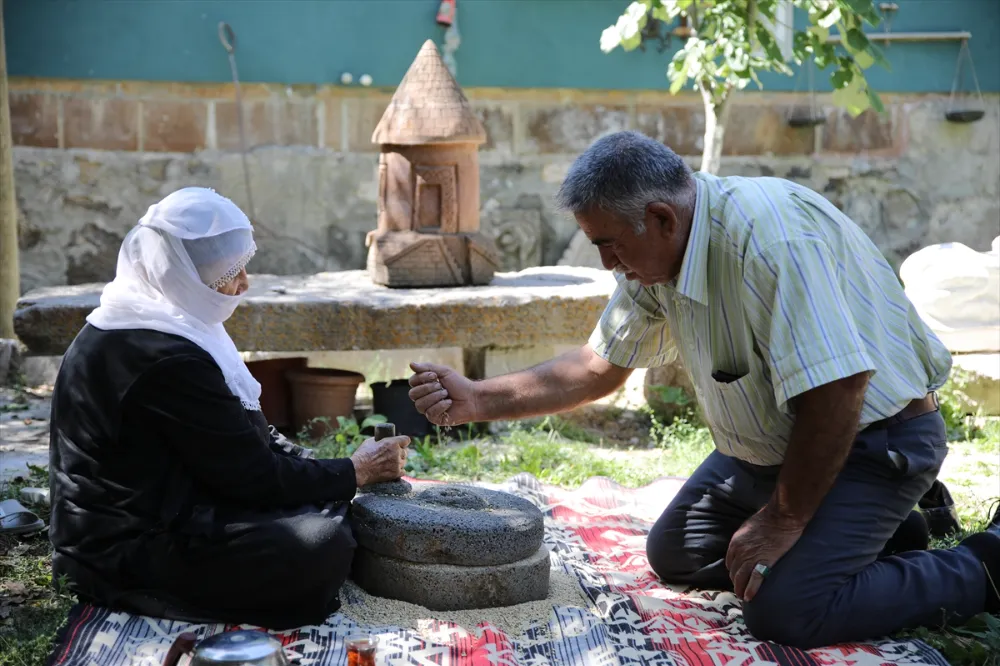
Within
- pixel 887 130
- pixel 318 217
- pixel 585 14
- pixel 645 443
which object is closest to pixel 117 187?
pixel 318 217

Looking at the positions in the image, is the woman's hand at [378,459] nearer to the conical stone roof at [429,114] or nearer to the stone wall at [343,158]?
the conical stone roof at [429,114]

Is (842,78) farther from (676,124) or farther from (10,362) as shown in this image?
(10,362)

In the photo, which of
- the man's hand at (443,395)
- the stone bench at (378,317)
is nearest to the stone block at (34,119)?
the stone bench at (378,317)

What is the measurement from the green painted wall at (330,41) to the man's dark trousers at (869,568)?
18.9 ft

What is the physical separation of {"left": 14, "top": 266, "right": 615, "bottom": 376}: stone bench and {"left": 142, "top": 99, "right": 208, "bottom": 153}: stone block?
2.22 meters

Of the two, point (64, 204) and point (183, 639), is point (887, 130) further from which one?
point (183, 639)

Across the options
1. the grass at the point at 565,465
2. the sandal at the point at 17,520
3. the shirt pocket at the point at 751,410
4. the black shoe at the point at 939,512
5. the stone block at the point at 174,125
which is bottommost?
the grass at the point at 565,465

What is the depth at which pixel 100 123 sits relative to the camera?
812 cm

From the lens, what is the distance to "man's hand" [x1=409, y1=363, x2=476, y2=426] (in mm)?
3777

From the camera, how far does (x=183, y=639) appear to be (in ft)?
8.10

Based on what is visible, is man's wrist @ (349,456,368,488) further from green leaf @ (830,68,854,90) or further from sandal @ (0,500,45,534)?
green leaf @ (830,68,854,90)

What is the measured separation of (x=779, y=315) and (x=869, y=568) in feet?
2.86

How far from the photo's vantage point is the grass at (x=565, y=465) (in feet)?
10.4

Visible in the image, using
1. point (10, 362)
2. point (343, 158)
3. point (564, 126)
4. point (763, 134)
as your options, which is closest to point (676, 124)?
point (763, 134)
